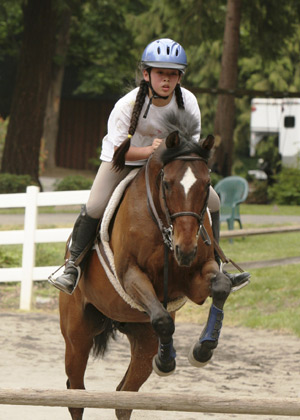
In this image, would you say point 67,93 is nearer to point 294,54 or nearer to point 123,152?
point 294,54

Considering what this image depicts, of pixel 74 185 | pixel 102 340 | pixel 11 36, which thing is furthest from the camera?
pixel 11 36

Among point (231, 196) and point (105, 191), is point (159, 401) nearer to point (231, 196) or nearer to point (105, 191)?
point (105, 191)

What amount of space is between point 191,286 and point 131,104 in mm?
1291

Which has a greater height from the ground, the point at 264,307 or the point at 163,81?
the point at 163,81

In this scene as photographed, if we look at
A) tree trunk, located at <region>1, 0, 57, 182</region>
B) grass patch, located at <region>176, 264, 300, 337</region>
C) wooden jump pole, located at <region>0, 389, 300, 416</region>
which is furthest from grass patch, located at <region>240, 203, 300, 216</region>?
wooden jump pole, located at <region>0, 389, 300, 416</region>

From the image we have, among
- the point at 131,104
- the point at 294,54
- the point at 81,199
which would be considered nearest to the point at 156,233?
the point at 131,104

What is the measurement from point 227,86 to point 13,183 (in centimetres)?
631

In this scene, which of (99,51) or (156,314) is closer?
(156,314)

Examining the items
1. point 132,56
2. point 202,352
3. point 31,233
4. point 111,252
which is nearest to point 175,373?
point 111,252

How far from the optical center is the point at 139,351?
6.86 meters

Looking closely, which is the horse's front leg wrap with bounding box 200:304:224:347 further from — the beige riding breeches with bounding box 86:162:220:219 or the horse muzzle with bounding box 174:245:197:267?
the beige riding breeches with bounding box 86:162:220:219

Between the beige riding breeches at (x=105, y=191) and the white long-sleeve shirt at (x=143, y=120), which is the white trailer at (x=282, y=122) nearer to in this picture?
the beige riding breeches at (x=105, y=191)

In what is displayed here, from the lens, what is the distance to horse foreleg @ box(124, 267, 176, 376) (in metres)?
5.44

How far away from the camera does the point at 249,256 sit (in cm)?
1519
